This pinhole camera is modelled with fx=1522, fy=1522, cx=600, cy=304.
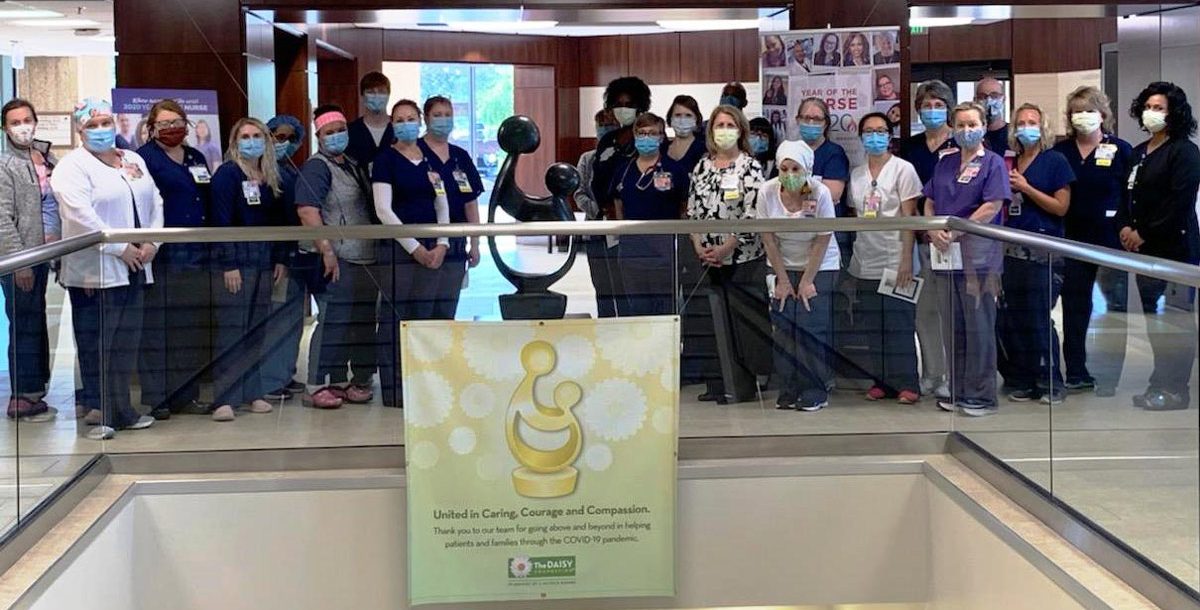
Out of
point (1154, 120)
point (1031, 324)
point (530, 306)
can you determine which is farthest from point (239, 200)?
point (1154, 120)

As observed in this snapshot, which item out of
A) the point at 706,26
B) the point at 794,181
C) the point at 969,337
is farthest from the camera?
the point at 706,26

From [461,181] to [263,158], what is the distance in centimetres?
98

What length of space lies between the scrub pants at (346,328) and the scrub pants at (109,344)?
73 centimetres

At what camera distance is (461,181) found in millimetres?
7645

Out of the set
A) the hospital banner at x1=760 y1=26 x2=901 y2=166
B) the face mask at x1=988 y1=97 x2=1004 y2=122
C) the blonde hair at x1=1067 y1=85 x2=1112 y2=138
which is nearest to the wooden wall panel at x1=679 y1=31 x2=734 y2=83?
the hospital banner at x1=760 y1=26 x2=901 y2=166

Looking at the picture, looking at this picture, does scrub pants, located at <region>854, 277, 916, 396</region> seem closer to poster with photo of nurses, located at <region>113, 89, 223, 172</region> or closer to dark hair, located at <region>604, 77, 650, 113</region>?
dark hair, located at <region>604, 77, 650, 113</region>

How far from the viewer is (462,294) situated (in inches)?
251

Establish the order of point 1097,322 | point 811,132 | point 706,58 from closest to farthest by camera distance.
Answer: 1. point 1097,322
2. point 811,132
3. point 706,58

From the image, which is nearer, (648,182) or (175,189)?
(175,189)

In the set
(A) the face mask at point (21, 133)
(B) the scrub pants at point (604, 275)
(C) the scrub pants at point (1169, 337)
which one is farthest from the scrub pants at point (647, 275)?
(A) the face mask at point (21, 133)

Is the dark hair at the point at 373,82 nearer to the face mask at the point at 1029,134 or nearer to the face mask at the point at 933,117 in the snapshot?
the face mask at the point at 933,117

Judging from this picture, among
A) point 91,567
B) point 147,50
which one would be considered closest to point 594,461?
point 91,567

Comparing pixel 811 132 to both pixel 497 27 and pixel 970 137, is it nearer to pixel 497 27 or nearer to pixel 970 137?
pixel 970 137

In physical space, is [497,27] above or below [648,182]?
above
